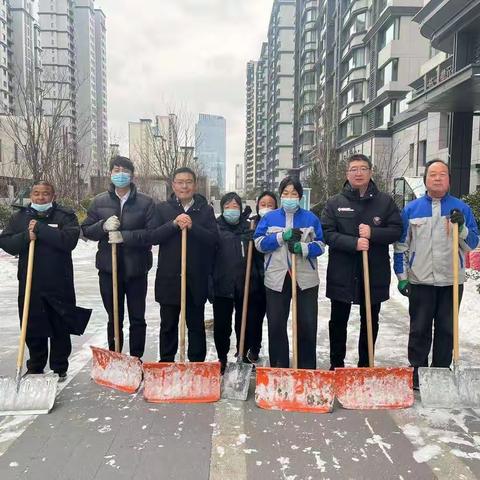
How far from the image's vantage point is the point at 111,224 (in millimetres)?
3746

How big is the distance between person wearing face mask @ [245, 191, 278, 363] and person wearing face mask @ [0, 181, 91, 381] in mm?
1591

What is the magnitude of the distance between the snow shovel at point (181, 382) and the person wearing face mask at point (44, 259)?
95 centimetres

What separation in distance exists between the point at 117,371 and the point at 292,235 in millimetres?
1921

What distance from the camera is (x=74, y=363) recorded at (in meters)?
4.42

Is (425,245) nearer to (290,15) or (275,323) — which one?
(275,323)

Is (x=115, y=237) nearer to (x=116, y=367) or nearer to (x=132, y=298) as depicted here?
(x=132, y=298)

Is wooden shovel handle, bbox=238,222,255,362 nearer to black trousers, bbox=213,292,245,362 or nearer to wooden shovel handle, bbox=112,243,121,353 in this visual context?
black trousers, bbox=213,292,245,362

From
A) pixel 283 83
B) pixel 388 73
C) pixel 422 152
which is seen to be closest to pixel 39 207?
pixel 422 152

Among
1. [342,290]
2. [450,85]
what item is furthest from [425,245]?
[450,85]

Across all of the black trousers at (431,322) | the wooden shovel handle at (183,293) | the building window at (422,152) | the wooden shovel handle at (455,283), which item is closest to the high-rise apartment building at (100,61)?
the building window at (422,152)

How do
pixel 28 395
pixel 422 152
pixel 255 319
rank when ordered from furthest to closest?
pixel 422 152 → pixel 255 319 → pixel 28 395

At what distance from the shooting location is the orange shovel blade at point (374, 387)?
343 centimetres

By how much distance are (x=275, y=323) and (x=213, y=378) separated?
70 centimetres

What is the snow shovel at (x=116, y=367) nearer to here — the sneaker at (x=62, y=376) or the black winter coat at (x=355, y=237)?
the sneaker at (x=62, y=376)
